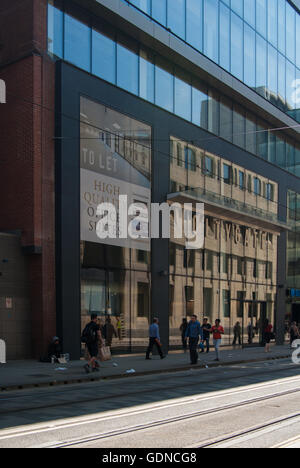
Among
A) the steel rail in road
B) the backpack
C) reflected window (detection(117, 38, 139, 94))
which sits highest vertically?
reflected window (detection(117, 38, 139, 94))

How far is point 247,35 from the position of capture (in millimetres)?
33844

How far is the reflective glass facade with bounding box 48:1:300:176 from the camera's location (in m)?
21.6

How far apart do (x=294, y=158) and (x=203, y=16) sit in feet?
48.3

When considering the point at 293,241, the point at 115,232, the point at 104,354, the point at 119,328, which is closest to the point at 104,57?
the point at 115,232

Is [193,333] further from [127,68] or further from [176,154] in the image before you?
[127,68]

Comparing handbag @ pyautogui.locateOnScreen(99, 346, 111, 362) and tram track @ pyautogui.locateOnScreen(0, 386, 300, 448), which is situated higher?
tram track @ pyautogui.locateOnScreen(0, 386, 300, 448)

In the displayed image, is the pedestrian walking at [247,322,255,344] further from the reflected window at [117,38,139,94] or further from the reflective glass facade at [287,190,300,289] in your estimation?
the reflected window at [117,38,139,94]

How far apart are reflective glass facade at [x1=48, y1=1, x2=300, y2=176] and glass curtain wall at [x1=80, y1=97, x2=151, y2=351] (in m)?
1.79

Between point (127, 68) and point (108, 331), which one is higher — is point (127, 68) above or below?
above

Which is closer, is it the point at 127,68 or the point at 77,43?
the point at 77,43

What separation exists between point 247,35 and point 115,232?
58.3 ft

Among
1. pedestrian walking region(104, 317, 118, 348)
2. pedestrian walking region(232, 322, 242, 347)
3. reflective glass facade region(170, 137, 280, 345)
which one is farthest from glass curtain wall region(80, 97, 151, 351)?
pedestrian walking region(232, 322, 242, 347)

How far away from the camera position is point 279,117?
3625cm

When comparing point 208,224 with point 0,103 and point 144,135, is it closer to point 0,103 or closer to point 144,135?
point 144,135
